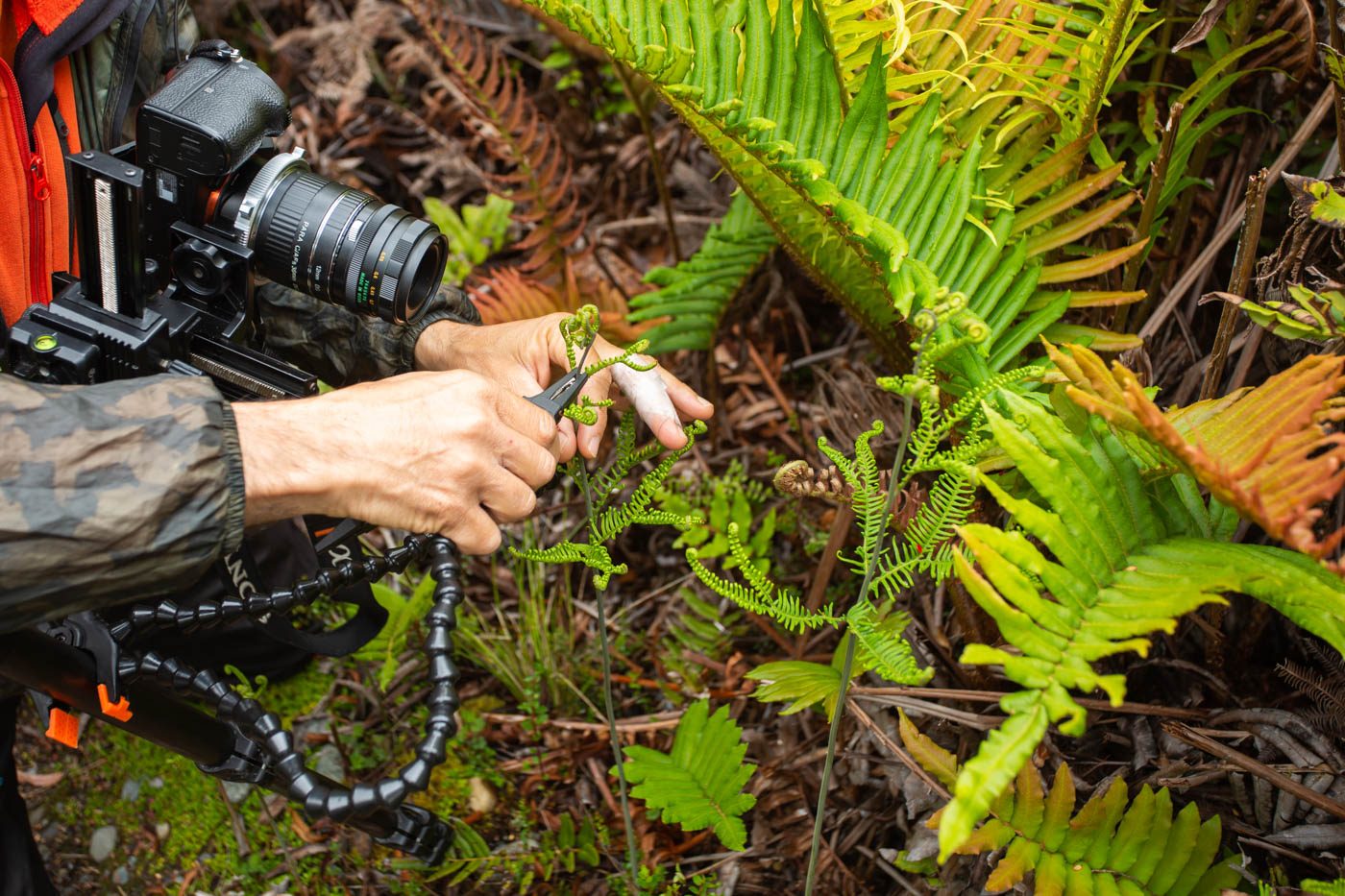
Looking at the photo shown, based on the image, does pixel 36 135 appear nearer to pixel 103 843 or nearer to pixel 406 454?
pixel 406 454

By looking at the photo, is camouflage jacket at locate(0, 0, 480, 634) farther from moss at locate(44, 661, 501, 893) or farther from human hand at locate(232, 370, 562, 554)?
moss at locate(44, 661, 501, 893)

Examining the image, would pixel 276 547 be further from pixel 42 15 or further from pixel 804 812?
pixel 804 812

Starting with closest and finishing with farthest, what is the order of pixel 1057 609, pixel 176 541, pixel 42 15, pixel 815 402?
pixel 1057 609 < pixel 176 541 < pixel 42 15 < pixel 815 402

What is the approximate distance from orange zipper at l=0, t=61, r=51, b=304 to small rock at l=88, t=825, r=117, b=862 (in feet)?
4.78

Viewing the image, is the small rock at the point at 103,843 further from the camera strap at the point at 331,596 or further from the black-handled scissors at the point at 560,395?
the black-handled scissors at the point at 560,395

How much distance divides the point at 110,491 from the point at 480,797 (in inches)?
52.4

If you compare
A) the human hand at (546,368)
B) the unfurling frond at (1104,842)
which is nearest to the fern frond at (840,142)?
the human hand at (546,368)

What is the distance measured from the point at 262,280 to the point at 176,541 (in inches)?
42.2

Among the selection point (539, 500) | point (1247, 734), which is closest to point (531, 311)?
point (539, 500)

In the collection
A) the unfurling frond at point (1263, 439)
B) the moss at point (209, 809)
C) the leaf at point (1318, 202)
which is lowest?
the moss at point (209, 809)

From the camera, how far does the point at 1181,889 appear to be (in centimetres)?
156

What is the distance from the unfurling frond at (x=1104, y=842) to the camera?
156 cm

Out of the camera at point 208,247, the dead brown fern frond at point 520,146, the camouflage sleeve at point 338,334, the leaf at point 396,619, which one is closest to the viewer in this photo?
the camera at point 208,247

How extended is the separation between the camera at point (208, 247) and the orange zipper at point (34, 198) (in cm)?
13
